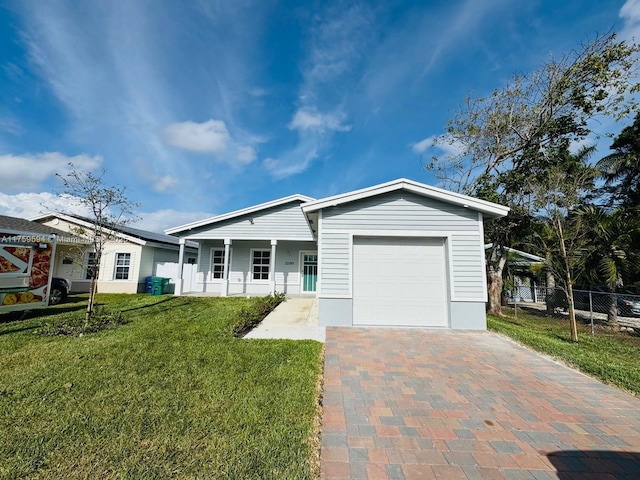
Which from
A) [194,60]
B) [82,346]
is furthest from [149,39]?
[82,346]

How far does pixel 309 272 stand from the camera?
15.2m

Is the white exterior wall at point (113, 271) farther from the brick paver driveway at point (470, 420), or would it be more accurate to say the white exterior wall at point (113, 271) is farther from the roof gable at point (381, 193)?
the brick paver driveway at point (470, 420)

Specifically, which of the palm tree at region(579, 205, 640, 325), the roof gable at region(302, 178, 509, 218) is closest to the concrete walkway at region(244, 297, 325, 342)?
the roof gable at region(302, 178, 509, 218)

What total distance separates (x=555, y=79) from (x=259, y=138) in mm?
13417

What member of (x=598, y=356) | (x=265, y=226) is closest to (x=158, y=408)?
(x=598, y=356)

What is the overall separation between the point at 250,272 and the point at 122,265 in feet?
22.9

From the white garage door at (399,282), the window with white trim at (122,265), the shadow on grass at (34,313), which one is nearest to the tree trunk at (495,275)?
the white garage door at (399,282)

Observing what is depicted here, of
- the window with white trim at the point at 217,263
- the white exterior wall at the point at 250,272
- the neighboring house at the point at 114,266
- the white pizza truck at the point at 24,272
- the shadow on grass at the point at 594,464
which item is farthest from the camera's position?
the window with white trim at the point at 217,263

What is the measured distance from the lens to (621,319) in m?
11.6

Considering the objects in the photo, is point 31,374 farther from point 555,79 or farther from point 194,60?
point 555,79

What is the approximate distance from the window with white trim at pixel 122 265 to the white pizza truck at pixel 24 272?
6396mm

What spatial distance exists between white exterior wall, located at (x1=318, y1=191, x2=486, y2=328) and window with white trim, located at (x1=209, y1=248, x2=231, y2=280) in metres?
9.82

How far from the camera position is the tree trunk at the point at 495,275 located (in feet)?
39.9

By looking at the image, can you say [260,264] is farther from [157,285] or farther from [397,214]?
[397,214]
